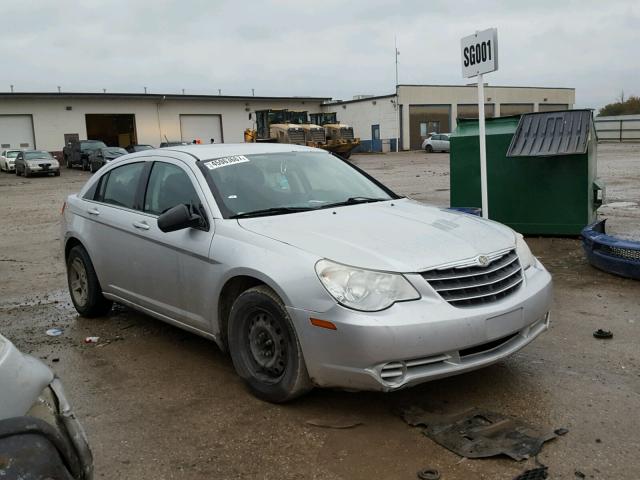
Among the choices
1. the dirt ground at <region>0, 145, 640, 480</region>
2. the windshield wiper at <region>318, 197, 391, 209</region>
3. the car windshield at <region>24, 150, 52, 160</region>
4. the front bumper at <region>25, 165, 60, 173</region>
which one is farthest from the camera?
the car windshield at <region>24, 150, 52, 160</region>

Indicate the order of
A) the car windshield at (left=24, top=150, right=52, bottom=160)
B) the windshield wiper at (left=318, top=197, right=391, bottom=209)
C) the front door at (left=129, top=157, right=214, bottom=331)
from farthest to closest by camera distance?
the car windshield at (left=24, top=150, right=52, bottom=160)
the windshield wiper at (left=318, top=197, right=391, bottom=209)
the front door at (left=129, top=157, right=214, bottom=331)

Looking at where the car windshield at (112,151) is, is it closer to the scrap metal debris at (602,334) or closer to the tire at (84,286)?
the tire at (84,286)

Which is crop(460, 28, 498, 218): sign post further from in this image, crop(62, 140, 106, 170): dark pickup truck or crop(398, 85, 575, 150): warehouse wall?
crop(398, 85, 575, 150): warehouse wall

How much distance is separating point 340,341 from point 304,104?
55.4m

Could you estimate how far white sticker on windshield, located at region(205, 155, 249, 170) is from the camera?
457 centimetres

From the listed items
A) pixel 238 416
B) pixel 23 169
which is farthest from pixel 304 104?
pixel 238 416

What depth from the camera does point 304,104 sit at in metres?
57.1

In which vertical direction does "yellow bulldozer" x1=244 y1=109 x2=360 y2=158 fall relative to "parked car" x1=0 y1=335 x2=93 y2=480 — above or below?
above

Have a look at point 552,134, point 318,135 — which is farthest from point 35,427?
point 318,135

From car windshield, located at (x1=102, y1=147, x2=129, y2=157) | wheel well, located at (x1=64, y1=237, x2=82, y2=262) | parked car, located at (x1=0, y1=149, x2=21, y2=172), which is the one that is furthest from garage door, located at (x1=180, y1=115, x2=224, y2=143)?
wheel well, located at (x1=64, y1=237, x2=82, y2=262)

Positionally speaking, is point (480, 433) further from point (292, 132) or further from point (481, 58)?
point (292, 132)

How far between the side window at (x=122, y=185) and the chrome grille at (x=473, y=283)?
110 inches

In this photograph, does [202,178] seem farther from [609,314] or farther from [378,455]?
[609,314]

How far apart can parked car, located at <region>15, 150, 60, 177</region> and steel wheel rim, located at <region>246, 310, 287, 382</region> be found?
32632mm
